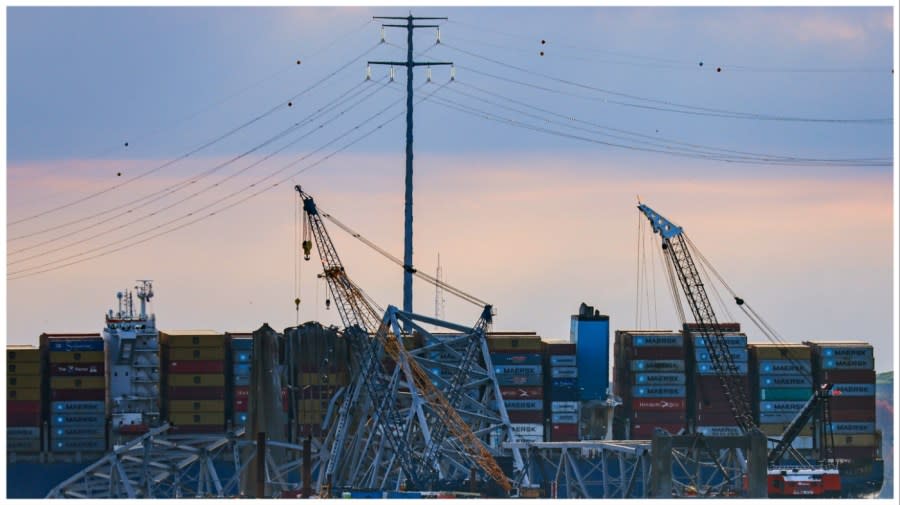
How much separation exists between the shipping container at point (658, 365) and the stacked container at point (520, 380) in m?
6.21

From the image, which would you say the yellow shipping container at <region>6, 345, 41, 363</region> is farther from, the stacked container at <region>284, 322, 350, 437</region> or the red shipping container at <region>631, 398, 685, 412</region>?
the red shipping container at <region>631, 398, 685, 412</region>

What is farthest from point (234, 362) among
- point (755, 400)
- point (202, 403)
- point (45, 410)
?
point (755, 400)

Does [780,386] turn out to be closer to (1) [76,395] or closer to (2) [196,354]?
(2) [196,354]

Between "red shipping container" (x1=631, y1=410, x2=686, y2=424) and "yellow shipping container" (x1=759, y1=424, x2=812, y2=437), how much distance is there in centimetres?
505

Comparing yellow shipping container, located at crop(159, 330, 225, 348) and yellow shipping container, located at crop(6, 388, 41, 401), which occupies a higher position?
yellow shipping container, located at crop(159, 330, 225, 348)

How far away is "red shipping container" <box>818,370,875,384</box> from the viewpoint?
136000mm

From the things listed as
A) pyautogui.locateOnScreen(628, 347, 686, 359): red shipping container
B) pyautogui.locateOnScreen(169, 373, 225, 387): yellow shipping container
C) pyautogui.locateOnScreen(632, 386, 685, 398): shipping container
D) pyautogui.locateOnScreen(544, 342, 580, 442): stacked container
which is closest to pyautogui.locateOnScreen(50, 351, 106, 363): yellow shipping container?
pyautogui.locateOnScreen(169, 373, 225, 387): yellow shipping container

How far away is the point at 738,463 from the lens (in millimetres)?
117312

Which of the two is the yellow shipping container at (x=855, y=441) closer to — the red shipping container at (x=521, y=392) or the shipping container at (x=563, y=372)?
the shipping container at (x=563, y=372)

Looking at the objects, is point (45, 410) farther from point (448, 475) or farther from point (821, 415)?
point (821, 415)

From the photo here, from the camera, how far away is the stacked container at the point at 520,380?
13312 centimetres

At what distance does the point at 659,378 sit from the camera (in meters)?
136

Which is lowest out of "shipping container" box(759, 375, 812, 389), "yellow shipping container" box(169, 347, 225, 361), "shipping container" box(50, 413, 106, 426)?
"shipping container" box(50, 413, 106, 426)

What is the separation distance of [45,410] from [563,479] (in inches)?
1322
